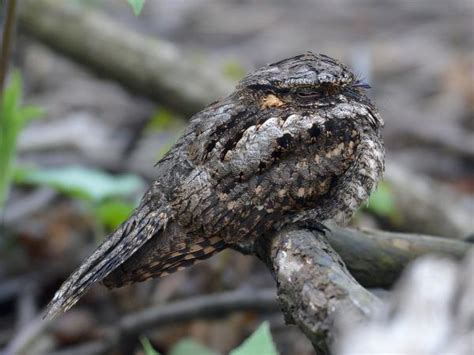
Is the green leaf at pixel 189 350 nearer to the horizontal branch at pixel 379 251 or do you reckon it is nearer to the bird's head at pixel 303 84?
the horizontal branch at pixel 379 251

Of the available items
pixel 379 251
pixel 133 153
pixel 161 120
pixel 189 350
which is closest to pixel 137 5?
pixel 379 251

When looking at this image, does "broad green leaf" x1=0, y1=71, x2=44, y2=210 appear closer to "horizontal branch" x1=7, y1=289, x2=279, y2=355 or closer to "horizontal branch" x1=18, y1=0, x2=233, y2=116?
"horizontal branch" x1=7, y1=289, x2=279, y2=355

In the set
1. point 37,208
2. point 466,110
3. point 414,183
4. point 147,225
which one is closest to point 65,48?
point 37,208

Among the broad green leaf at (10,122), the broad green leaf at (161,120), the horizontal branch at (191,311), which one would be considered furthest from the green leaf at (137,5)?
the broad green leaf at (161,120)

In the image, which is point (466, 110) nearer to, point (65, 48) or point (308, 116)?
point (65, 48)

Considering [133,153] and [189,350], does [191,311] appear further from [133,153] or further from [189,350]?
[133,153]

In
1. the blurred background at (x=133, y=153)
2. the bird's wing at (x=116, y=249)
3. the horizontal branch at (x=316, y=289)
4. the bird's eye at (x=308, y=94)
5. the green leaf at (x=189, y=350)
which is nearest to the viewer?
the horizontal branch at (x=316, y=289)
